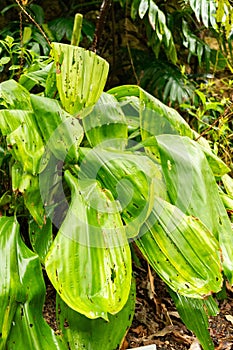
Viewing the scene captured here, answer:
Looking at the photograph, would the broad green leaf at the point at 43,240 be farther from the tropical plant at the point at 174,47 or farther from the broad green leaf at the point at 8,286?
the tropical plant at the point at 174,47

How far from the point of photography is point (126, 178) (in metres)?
0.81

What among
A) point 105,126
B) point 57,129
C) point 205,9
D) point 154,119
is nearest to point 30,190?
point 57,129

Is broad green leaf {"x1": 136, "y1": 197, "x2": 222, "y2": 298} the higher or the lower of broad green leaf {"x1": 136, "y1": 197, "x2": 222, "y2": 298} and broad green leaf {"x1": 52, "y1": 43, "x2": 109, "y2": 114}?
the lower

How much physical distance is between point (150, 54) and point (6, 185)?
1.40 m

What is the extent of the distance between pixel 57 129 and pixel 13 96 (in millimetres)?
217

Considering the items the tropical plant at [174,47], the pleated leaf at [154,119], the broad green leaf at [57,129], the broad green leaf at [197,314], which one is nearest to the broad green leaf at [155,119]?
the pleated leaf at [154,119]

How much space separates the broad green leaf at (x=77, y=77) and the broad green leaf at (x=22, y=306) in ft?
1.11

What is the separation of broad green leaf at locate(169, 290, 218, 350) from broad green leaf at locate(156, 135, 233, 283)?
0.15 meters

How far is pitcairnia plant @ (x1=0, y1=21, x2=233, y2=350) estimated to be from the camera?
685 millimetres

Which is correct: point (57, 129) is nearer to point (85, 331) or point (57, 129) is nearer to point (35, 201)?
point (35, 201)

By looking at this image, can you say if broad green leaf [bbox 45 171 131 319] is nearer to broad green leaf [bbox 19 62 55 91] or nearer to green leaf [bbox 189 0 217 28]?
broad green leaf [bbox 19 62 55 91]

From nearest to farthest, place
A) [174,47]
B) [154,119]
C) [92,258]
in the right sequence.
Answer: [92,258], [154,119], [174,47]

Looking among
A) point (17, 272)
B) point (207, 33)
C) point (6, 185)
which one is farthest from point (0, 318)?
point (207, 33)

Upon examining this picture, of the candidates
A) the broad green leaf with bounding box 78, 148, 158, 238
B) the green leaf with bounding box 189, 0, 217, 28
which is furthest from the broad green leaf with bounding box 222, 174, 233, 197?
the green leaf with bounding box 189, 0, 217, 28
